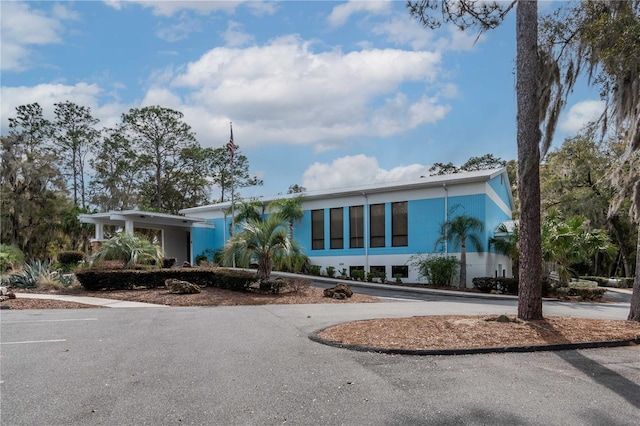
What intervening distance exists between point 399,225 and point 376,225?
126 cm

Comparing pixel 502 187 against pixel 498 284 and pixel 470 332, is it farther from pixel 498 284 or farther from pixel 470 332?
pixel 470 332

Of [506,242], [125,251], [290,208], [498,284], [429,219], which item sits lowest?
[498,284]

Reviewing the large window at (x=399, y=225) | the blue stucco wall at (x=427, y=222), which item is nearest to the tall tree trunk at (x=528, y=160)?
the blue stucco wall at (x=427, y=222)

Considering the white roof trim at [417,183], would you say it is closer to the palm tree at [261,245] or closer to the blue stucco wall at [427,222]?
the blue stucco wall at [427,222]

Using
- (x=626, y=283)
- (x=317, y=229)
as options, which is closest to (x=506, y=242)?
(x=317, y=229)

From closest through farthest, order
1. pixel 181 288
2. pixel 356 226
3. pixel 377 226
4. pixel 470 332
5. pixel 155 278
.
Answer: pixel 470 332 < pixel 181 288 < pixel 155 278 < pixel 377 226 < pixel 356 226

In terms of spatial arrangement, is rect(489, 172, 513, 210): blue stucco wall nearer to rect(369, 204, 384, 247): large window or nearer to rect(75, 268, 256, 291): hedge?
rect(369, 204, 384, 247): large window

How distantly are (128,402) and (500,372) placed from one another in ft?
13.4

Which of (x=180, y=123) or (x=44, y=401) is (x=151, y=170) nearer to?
(x=180, y=123)

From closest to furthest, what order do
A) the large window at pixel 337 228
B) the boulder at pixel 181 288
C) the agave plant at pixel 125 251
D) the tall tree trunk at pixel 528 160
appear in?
the tall tree trunk at pixel 528 160 < the boulder at pixel 181 288 < the agave plant at pixel 125 251 < the large window at pixel 337 228

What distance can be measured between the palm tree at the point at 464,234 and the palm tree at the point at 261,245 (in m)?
8.62

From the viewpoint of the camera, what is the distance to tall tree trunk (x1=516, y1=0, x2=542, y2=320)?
8633 mm

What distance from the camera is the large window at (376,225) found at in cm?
2497

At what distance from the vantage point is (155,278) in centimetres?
1681
